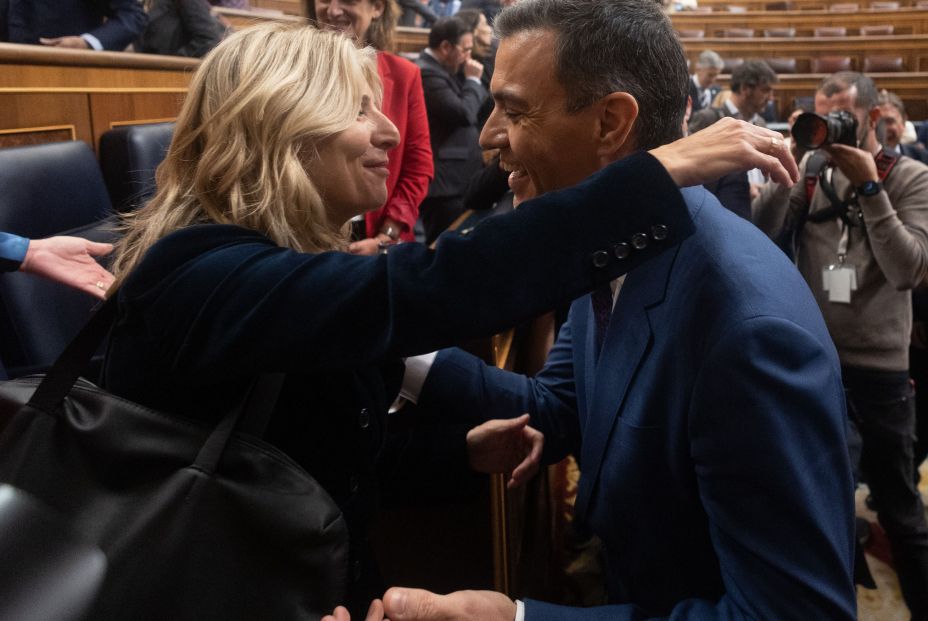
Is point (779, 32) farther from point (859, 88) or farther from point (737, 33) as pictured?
point (859, 88)

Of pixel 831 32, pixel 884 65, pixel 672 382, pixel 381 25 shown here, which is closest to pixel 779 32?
pixel 831 32

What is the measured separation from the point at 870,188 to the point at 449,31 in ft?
5.94

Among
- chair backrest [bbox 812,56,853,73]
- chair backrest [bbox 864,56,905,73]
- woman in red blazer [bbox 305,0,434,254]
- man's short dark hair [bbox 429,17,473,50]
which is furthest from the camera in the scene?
chair backrest [bbox 812,56,853,73]

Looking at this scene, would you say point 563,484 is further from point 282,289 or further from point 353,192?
point 282,289

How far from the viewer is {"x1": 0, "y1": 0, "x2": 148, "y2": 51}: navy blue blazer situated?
2377mm

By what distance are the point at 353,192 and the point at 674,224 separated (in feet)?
1.45

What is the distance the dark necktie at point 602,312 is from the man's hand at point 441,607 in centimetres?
34

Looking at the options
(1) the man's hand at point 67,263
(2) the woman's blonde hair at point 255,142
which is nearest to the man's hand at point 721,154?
(2) the woman's blonde hair at point 255,142

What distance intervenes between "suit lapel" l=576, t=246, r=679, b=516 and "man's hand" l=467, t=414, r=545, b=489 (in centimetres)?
20

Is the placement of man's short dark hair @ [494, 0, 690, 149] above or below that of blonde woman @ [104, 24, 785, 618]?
above

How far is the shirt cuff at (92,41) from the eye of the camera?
7.86 feet

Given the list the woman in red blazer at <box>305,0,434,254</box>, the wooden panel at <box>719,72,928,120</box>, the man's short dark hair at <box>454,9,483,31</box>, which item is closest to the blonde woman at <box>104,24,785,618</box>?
the woman in red blazer at <box>305,0,434,254</box>

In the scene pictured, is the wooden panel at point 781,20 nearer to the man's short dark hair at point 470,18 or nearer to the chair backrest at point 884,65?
the chair backrest at point 884,65

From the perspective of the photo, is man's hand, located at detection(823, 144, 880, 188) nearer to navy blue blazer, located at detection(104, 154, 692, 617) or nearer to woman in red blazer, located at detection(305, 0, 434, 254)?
woman in red blazer, located at detection(305, 0, 434, 254)
